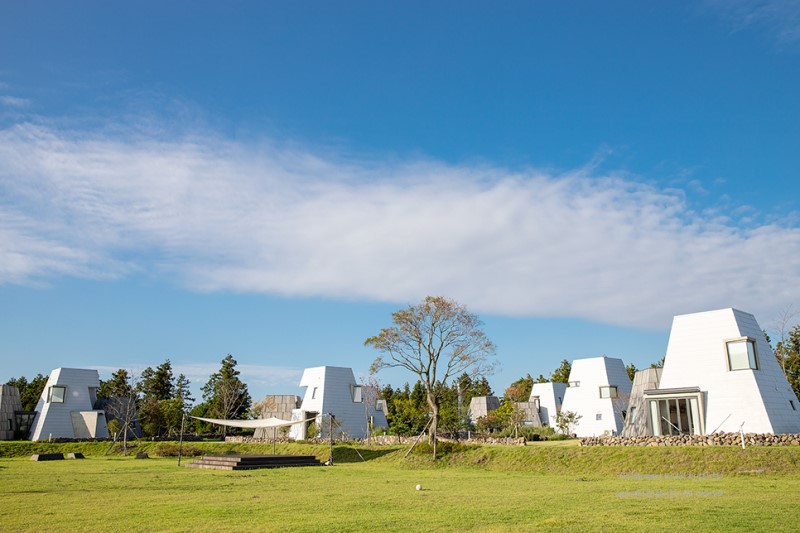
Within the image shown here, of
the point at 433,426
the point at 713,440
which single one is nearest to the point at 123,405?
the point at 433,426

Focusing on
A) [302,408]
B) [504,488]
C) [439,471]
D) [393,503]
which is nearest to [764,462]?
[504,488]

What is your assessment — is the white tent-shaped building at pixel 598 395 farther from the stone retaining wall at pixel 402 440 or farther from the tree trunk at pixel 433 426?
the tree trunk at pixel 433 426

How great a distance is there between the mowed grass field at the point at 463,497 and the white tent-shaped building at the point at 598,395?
17299 millimetres

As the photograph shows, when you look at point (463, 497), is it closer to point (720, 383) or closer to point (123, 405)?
point (720, 383)

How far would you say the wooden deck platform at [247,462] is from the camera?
26.6 m

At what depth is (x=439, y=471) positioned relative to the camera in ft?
82.2

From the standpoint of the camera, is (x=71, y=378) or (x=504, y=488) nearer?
(x=504, y=488)

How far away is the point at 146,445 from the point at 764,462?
36015 mm

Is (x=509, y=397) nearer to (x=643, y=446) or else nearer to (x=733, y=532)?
(x=643, y=446)

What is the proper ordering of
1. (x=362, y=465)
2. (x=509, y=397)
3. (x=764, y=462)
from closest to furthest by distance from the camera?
(x=764, y=462)
(x=362, y=465)
(x=509, y=397)

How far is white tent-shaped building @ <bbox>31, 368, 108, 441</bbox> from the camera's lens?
47188 millimetres

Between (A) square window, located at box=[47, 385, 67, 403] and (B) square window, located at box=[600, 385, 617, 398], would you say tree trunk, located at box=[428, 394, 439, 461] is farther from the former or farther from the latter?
(A) square window, located at box=[47, 385, 67, 403]

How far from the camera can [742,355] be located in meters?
25.8

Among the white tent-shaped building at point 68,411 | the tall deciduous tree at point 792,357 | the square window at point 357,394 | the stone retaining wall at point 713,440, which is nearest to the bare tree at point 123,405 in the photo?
the white tent-shaped building at point 68,411
